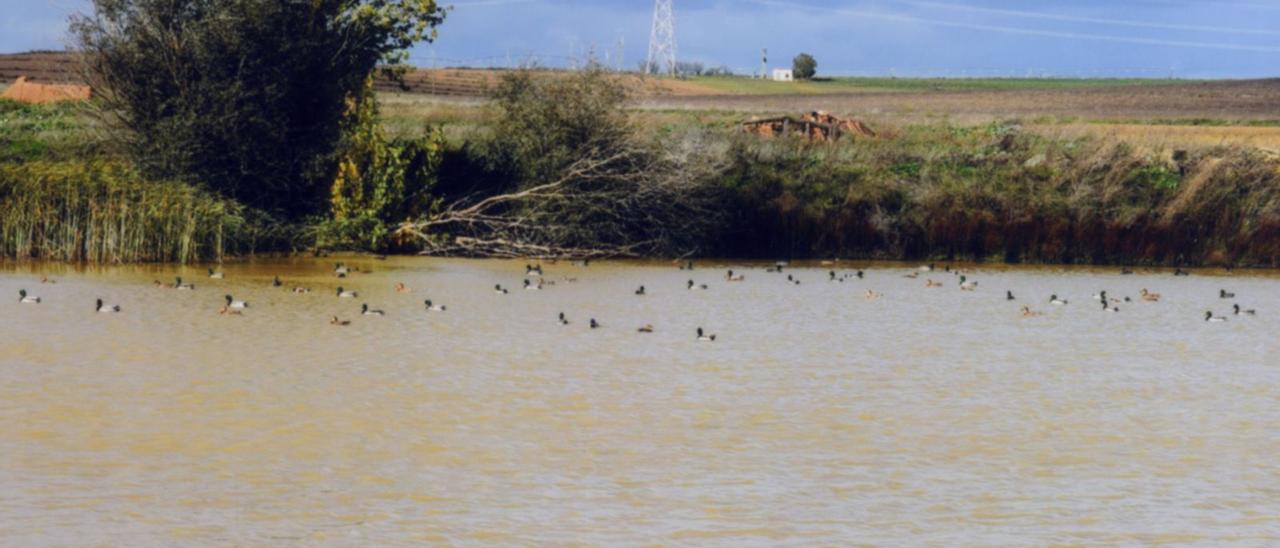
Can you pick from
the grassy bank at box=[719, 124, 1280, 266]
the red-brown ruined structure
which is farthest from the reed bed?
the red-brown ruined structure

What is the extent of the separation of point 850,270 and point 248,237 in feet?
41.4

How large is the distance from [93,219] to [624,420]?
18609 millimetres

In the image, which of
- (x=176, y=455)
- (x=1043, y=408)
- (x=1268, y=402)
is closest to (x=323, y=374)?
(x=176, y=455)

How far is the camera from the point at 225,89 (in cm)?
3425

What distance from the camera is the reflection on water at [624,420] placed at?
1184cm

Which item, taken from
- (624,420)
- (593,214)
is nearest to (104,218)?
(593,214)

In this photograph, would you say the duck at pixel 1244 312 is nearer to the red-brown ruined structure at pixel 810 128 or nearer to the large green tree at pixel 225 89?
the large green tree at pixel 225 89

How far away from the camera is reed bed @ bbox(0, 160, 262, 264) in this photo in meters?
31.5

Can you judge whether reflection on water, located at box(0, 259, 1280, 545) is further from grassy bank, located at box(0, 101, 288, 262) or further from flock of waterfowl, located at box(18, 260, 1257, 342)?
grassy bank, located at box(0, 101, 288, 262)

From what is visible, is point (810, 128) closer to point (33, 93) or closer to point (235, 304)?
point (235, 304)

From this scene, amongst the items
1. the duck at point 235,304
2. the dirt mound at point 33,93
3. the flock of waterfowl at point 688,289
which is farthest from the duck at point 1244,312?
the dirt mound at point 33,93

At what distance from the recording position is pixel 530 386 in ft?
59.8

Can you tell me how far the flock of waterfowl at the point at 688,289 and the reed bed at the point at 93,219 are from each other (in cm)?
198

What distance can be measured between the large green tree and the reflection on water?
7.04m
